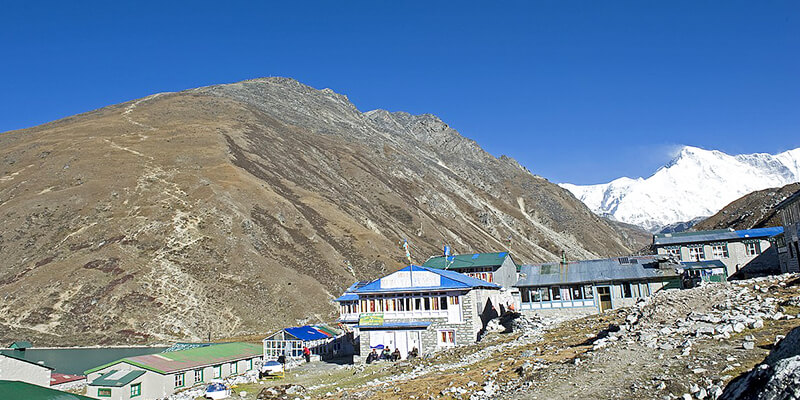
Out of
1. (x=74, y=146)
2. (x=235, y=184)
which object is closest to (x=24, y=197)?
(x=74, y=146)

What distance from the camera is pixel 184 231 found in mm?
97375

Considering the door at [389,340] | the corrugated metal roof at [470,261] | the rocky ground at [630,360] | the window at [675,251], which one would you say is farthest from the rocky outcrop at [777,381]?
the window at [675,251]

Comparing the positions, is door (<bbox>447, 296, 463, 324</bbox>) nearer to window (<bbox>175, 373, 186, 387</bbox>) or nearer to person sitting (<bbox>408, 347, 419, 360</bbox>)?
person sitting (<bbox>408, 347, 419, 360</bbox>)

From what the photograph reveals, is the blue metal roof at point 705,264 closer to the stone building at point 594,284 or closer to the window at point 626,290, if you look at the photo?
the stone building at point 594,284

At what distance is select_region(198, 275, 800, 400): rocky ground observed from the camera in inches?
780

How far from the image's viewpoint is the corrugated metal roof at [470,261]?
67.8 meters

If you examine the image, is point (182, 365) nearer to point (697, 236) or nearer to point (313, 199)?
point (697, 236)

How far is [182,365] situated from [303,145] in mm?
143205

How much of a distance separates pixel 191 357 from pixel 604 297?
40555 millimetres

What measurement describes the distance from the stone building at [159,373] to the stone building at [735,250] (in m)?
52.4

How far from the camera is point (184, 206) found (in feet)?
345

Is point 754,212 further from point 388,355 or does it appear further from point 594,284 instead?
point 388,355

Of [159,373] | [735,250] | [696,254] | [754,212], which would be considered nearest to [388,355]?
[159,373]

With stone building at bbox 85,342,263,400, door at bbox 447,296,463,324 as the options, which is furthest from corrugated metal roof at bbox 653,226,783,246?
stone building at bbox 85,342,263,400
